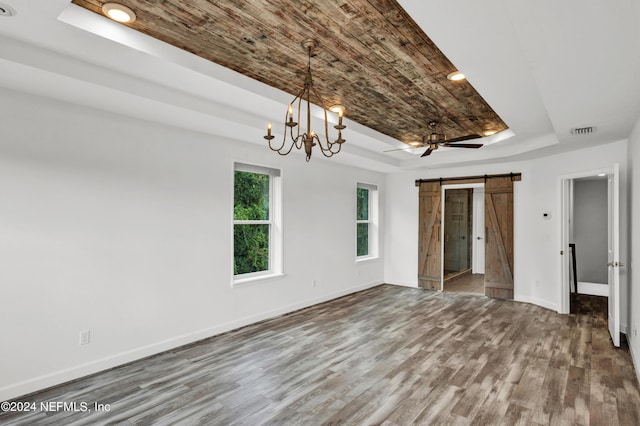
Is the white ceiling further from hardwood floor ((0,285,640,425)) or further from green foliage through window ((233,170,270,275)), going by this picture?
hardwood floor ((0,285,640,425))

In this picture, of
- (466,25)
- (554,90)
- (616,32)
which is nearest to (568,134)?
(554,90)

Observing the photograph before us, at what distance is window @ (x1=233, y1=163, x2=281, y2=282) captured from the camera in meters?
4.74

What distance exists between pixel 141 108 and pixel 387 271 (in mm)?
5862

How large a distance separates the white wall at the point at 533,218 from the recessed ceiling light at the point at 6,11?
604cm

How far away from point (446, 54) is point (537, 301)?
5.09m

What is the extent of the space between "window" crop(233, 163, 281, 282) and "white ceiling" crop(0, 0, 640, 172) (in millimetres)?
864

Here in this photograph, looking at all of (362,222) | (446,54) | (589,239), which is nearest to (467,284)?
(589,239)

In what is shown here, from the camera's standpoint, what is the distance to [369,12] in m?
2.21

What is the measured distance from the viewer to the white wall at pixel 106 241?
9.35 ft

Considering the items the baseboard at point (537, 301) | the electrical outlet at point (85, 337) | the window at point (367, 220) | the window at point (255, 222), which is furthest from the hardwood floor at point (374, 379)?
the window at point (367, 220)

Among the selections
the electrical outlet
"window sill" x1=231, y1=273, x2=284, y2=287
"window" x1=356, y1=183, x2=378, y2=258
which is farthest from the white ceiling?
"window" x1=356, y1=183, x2=378, y2=258

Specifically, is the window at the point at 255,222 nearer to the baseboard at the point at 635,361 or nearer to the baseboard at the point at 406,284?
the baseboard at the point at 406,284

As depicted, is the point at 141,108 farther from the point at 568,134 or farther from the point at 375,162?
the point at 568,134

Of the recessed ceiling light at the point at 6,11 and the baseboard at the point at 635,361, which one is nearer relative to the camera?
the recessed ceiling light at the point at 6,11
